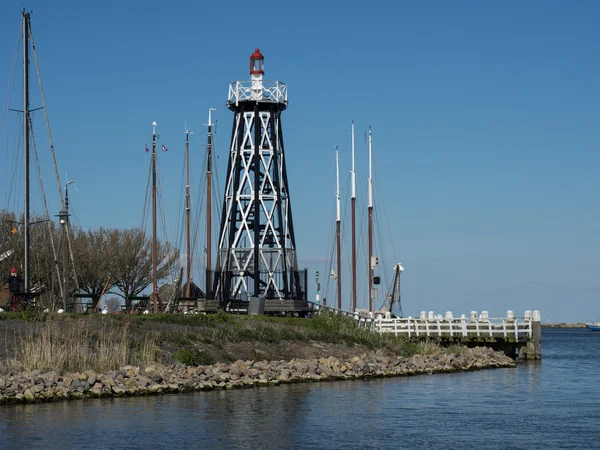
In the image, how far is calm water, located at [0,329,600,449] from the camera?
89.7 ft

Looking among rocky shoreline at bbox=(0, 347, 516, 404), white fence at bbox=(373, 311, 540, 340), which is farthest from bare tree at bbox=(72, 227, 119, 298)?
rocky shoreline at bbox=(0, 347, 516, 404)

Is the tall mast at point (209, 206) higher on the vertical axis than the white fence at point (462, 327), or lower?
higher

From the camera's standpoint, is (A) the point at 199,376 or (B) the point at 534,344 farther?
(B) the point at 534,344

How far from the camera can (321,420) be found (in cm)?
3153

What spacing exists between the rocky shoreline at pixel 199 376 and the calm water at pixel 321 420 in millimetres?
936

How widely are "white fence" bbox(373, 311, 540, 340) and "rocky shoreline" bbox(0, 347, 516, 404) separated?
10.2 metres

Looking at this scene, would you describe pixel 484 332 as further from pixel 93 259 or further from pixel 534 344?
pixel 93 259

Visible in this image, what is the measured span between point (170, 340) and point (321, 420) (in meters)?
14.5

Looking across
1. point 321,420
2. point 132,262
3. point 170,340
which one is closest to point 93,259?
point 132,262

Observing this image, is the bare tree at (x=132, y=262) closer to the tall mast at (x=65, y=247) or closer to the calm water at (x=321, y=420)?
the tall mast at (x=65, y=247)

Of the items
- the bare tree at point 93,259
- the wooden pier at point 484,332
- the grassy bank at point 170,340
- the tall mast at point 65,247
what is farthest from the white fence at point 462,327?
the bare tree at point 93,259

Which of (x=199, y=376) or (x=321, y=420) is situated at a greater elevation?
(x=199, y=376)

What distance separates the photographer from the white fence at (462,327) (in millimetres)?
65188

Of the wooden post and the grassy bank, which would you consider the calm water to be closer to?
the grassy bank
